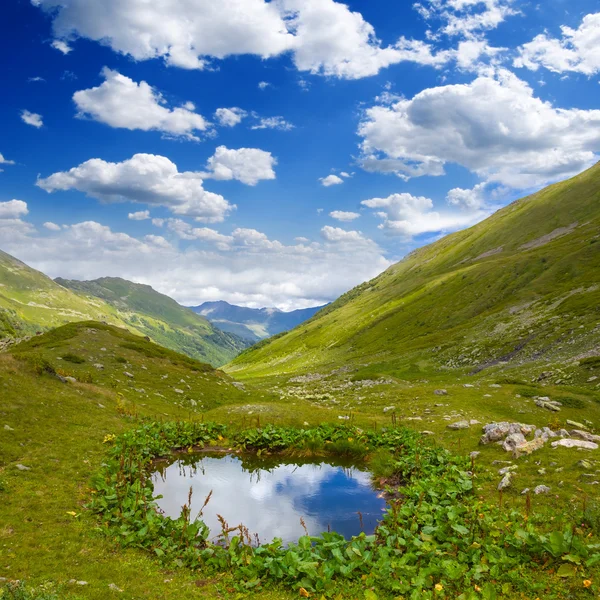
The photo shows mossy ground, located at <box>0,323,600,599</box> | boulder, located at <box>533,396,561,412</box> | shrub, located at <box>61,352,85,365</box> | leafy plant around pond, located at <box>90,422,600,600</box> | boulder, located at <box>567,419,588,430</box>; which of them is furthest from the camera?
shrub, located at <box>61,352,85,365</box>

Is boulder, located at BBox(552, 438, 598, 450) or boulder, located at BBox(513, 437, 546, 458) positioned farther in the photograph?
boulder, located at BBox(513, 437, 546, 458)

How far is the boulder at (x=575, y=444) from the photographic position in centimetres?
2241

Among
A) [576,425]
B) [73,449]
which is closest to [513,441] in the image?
[576,425]

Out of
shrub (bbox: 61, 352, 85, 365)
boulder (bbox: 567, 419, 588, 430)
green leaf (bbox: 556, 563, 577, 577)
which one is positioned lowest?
boulder (bbox: 567, 419, 588, 430)

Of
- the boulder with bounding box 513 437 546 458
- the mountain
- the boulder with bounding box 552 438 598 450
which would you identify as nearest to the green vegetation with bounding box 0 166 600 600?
the boulder with bounding box 513 437 546 458

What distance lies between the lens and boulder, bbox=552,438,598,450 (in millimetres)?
22406

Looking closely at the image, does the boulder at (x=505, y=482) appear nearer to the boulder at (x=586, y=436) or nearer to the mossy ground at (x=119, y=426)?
the mossy ground at (x=119, y=426)

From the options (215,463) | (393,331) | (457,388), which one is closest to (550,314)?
(457,388)

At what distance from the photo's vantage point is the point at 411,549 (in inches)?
590

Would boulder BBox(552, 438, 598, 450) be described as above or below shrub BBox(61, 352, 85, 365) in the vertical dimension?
below

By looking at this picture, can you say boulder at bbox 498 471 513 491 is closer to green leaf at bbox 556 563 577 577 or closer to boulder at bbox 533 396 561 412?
green leaf at bbox 556 563 577 577

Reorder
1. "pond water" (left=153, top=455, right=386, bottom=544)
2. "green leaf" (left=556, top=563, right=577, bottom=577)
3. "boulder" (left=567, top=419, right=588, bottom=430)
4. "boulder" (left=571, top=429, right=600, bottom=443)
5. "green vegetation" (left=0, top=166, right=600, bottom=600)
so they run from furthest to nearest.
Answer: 1. "boulder" (left=567, top=419, right=588, bottom=430)
2. "boulder" (left=571, top=429, right=600, bottom=443)
3. "pond water" (left=153, top=455, right=386, bottom=544)
4. "green vegetation" (left=0, top=166, right=600, bottom=600)
5. "green leaf" (left=556, top=563, right=577, bottom=577)

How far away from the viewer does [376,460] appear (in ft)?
88.5

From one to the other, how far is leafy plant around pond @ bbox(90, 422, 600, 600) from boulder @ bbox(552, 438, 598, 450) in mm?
5955
